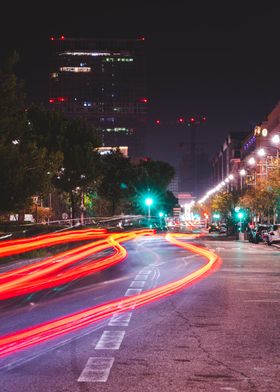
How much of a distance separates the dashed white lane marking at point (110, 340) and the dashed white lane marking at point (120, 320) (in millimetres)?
704

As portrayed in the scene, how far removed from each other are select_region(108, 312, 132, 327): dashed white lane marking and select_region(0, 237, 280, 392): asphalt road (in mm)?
16

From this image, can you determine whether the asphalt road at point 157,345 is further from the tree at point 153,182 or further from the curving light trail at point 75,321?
the tree at point 153,182

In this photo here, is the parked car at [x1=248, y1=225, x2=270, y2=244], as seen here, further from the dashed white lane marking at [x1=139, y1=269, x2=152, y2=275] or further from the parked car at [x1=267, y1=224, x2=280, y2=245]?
the dashed white lane marking at [x1=139, y1=269, x2=152, y2=275]

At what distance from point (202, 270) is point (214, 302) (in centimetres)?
785

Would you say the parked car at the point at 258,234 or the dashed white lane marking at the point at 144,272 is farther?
the parked car at the point at 258,234

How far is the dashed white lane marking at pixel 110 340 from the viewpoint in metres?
8.31

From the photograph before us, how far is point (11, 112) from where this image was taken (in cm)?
3159

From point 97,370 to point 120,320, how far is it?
3.53m

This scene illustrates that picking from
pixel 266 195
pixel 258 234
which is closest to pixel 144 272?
pixel 258 234

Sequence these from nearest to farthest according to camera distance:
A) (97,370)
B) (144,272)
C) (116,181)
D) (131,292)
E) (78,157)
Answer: (97,370), (131,292), (144,272), (78,157), (116,181)

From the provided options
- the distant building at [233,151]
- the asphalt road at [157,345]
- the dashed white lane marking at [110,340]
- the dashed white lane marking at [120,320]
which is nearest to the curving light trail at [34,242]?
the asphalt road at [157,345]

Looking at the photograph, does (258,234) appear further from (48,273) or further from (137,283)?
(137,283)

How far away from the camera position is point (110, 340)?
8797mm

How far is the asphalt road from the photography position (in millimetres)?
6531
